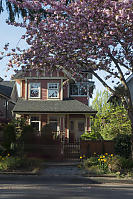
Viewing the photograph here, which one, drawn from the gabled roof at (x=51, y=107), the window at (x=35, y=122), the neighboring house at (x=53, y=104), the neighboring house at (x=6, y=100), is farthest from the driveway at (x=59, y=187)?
the neighboring house at (x=6, y=100)

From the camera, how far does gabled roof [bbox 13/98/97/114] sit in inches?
916

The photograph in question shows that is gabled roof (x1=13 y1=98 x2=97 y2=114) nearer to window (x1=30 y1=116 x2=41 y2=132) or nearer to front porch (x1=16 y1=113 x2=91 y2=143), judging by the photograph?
front porch (x1=16 y1=113 x2=91 y2=143)

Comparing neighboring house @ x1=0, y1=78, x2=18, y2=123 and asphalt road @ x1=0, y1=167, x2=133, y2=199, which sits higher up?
neighboring house @ x1=0, y1=78, x2=18, y2=123

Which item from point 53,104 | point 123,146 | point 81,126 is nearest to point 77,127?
point 81,126

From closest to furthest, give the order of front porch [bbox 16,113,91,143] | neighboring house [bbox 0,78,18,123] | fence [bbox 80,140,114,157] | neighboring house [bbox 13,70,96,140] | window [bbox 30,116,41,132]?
fence [bbox 80,140,114,157]
neighboring house [bbox 13,70,96,140]
front porch [bbox 16,113,91,143]
window [bbox 30,116,41,132]
neighboring house [bbox 0,78,18,123]

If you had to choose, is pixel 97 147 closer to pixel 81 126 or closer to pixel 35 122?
Answer: pixel 35 122

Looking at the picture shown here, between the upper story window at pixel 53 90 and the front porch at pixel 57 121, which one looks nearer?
the front porch at pixel 57 121

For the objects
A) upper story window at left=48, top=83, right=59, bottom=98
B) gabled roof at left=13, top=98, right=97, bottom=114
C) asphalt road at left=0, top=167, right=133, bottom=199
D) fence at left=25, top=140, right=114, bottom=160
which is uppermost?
upper story window at left=48, top=83, right=59, bottom=98

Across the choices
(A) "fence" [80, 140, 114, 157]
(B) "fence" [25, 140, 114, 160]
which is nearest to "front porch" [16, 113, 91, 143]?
(B) "fence" [25, 140, 114, 160]

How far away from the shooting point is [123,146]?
14.2 meters

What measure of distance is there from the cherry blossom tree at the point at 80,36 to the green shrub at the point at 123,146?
7.59 ft

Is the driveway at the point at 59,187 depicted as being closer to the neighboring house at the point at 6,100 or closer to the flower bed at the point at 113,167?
the flower bed at the point at 113,167

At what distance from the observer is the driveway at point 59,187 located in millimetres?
7730

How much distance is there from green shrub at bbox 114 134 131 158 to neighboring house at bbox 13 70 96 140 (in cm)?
900
